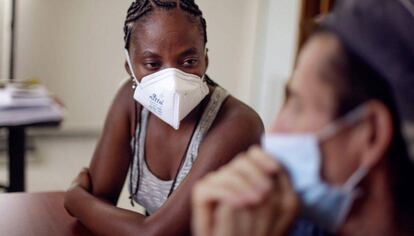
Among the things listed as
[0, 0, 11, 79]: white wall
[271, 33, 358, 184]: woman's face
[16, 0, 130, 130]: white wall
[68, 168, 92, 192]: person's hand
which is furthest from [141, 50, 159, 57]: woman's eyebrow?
[0, 0, 11, 79]: white wall

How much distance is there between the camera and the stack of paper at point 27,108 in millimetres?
2115

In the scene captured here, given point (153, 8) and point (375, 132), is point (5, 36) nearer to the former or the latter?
point (153, 8)

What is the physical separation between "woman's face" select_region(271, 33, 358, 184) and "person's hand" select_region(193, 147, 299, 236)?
0.18 feet

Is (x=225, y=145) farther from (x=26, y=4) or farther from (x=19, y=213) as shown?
(x=26, y=4)

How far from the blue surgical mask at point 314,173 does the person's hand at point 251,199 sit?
0.5 inches

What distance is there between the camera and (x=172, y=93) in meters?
1.29

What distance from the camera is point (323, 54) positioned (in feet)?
A: 2.27

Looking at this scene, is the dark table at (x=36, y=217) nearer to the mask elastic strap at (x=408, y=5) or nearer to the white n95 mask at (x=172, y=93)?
the white n95 mask at (x=172, y=93)

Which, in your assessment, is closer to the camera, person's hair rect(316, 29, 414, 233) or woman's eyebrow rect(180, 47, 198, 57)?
person's hair rect(316, 29, 414, 233)

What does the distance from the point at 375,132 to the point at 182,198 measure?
640 mm

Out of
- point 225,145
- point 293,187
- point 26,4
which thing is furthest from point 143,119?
point 26,4

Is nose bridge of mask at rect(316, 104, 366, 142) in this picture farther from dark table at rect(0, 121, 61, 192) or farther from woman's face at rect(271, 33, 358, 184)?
dark table at rect(0, 121, 61, 192)

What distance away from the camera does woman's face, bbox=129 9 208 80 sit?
1302 mm

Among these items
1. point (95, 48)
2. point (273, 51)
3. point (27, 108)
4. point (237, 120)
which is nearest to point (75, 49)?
point (95, 48)
